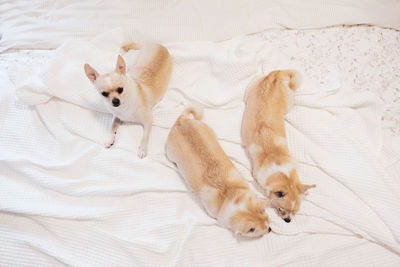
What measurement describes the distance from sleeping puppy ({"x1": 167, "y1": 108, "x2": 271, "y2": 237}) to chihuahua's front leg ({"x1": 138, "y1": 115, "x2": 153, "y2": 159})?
0.62ft

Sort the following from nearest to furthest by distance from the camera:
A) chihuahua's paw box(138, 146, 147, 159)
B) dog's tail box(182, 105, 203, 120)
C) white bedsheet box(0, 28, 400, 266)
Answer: white bedsheet box(0, 28, 400, 266), chihuahua's paw box(138, 146, 147, 159), dog's tail box(182, 105, 203, 120)

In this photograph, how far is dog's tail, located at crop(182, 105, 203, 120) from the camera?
6.57ft

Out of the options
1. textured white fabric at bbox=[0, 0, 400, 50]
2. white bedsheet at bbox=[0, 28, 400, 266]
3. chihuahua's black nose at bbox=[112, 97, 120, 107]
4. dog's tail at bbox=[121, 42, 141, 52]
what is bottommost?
white bedsheet at bbox=[0, 28, 400, 266]

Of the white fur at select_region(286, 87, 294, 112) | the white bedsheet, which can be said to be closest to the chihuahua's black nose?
the white bedsheet

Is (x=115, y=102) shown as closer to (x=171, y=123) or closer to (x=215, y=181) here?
(x=171, y=123)

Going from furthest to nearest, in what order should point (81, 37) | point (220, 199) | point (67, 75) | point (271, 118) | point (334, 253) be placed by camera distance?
point (81, 37) < point (67, 75) < point (271, 118) < point (220, 199) < point (334, 253)

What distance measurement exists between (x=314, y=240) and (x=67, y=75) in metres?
2.04

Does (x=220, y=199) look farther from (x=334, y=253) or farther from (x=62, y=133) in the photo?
(x=62, y=133)

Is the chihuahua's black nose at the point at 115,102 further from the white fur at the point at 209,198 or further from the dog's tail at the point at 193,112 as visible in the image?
the white fur at the point at 209,198

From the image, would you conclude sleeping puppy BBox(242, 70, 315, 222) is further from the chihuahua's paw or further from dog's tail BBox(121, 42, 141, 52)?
dog's tail BBox(121, 42, 141, 52)

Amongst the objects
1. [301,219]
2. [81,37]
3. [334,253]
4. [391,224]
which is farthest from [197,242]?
[81,37]

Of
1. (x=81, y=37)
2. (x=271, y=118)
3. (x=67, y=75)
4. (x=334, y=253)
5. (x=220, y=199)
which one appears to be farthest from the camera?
(x=81, y=37)

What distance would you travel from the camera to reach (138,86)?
6.41 ft

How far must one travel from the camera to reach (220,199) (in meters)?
1.62
